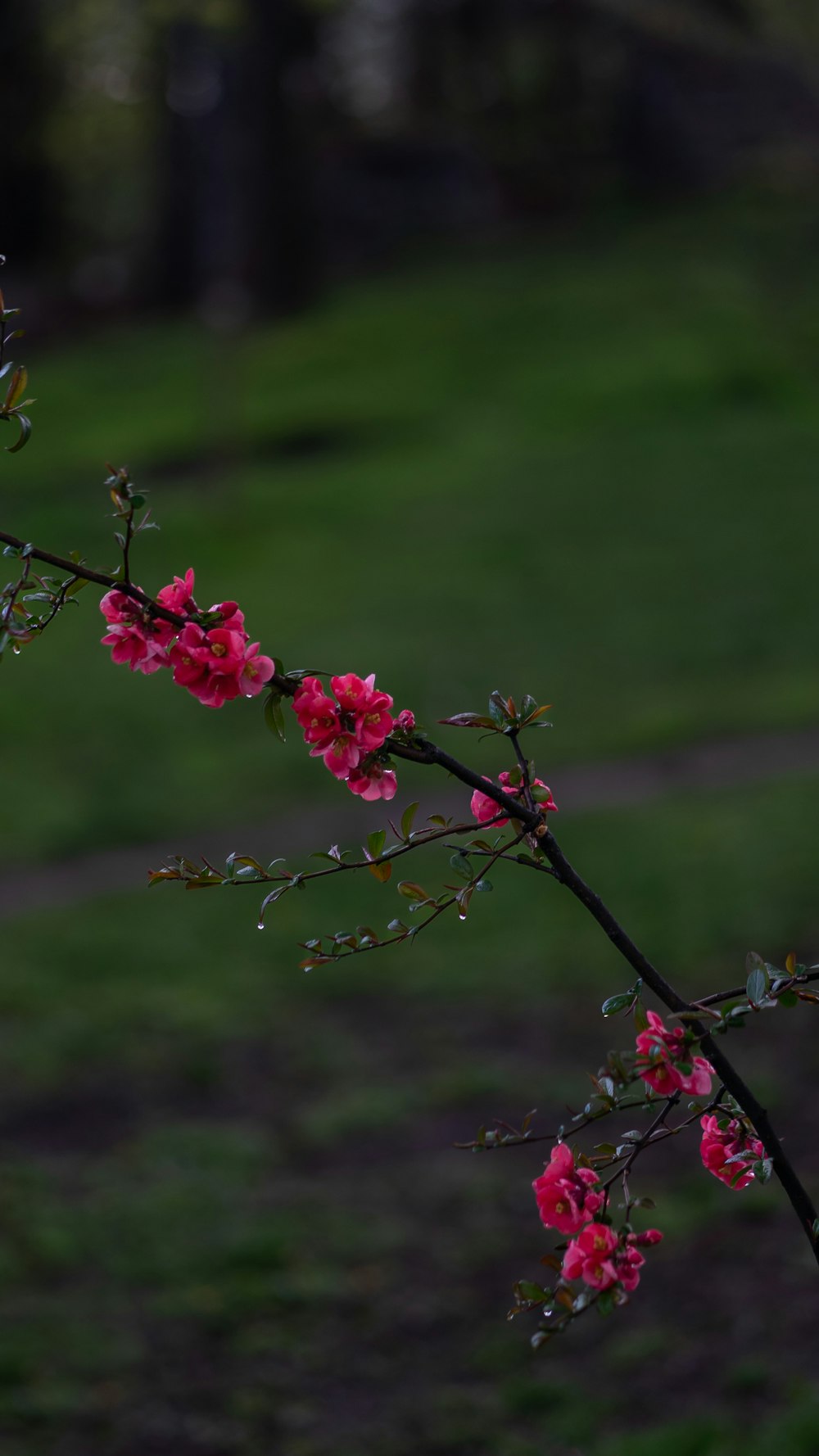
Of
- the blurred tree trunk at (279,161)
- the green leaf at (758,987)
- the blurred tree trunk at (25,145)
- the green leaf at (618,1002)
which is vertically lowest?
the green leaf at (758,987)

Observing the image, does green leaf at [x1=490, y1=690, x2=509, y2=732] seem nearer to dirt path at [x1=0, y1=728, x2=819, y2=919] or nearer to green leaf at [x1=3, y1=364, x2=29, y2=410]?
green leaf at [x1=3, y1=364, x2=29, y2=410]

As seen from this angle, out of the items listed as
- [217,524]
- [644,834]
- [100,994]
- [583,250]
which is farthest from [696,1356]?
[583,250]

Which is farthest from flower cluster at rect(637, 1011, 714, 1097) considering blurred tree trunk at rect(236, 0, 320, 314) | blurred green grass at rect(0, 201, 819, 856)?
blurred tree trunk at rect(236, 0, 320, 314)

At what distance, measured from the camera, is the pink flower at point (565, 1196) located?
5.49 feet

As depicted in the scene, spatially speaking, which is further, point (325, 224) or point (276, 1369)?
point (325, 224)

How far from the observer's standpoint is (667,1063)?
1.60 meters

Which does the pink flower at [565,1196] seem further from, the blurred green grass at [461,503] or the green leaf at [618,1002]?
the blurred green grass at [461,503]

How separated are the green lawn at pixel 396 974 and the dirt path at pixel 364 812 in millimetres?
123

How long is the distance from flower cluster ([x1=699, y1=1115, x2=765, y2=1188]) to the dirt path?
598 centimetres

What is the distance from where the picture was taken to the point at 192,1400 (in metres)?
3.72

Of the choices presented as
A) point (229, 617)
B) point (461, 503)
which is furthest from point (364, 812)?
point (461, 503)

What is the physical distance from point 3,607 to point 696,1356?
Result: 299cm

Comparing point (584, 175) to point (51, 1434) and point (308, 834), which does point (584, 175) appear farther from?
point (51, 1434)

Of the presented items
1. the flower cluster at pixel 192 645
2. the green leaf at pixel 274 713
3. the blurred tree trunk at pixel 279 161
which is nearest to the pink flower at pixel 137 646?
the flower cluster at pixel 192 645
